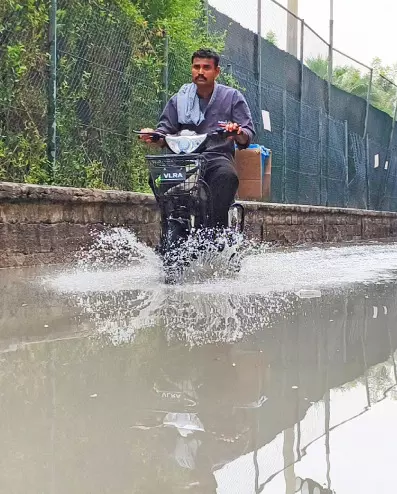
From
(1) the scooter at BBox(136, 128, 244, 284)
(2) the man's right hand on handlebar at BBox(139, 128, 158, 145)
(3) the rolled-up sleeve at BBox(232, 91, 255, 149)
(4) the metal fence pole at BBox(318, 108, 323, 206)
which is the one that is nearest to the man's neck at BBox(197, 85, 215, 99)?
(3) the rolled-up sleeve at BBox(232, 91, 255, 149)

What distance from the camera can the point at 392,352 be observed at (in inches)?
131

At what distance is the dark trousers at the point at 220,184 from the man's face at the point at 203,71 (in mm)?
624

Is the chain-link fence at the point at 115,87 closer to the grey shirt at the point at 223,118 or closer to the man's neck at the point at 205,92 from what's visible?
the grey shirt at the point at 223,118

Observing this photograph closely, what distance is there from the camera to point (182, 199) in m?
5.44

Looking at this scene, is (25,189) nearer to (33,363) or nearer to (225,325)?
(225,325)

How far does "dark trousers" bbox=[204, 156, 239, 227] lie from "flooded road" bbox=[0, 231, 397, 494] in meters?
0.84

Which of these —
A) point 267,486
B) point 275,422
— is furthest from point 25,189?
point 267,486

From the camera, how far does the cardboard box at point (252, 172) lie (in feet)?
36.7

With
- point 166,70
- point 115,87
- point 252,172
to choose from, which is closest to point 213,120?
point 115,87

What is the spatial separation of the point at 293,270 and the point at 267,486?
17.1 feet

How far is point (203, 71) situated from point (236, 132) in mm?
652

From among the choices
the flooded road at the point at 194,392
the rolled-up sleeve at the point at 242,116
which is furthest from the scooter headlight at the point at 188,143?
the flooded road at the point at 194,392

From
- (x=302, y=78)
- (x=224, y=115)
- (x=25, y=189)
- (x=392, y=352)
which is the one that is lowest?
(x=392, y=352)

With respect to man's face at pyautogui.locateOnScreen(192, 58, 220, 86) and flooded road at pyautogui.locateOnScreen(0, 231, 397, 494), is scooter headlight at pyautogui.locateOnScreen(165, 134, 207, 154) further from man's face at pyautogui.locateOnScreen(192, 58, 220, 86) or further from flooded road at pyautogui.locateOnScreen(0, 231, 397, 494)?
flooded road at pyautogui.locateOnScreen(0, 231, 397, 494)
